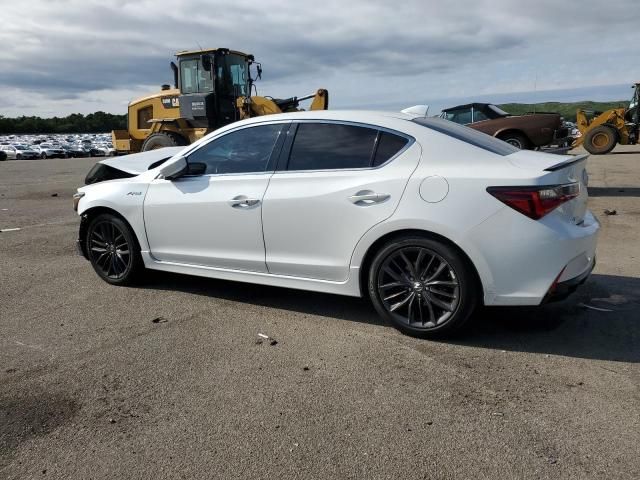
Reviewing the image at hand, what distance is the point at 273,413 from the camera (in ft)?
10.5

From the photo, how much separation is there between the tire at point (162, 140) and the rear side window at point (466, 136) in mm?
11159

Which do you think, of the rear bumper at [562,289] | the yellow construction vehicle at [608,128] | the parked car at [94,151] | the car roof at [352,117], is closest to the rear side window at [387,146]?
the car roof at [352,117]

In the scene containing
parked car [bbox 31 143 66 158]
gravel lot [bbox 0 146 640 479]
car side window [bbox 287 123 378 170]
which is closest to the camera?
gravel lot [bbox 0 146 640 479]

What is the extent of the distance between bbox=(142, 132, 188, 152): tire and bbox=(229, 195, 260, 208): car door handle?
34.9ft

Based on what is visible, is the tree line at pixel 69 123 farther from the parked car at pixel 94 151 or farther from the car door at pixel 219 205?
the car door at pixel 219 205

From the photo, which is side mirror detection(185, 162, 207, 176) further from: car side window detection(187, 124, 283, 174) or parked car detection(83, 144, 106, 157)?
parked car detection(83, 144, 106, 157)

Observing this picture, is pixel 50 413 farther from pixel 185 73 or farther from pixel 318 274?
pixel 185 73

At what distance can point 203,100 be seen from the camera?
48.0ft

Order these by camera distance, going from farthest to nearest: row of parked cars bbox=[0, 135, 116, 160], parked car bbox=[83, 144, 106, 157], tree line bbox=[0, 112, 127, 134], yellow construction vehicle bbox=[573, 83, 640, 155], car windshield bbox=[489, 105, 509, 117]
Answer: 1. tree line bbox=[0, 112, 127, 134]
2. parked car bbox=[83, 144, 106, 157]
3. row of parked cars bbox=[0, 135, 116, 160]
4. yellow construction vehicle bbox=[573, 83, 640, 155]
5. car windshield bbox=[489, 105, 509, 117]

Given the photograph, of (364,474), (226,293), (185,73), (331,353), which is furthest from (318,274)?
(185,73)

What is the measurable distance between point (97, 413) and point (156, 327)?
1365mm

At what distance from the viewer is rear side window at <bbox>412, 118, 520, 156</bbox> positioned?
421 cm

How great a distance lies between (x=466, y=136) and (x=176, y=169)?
249 cm

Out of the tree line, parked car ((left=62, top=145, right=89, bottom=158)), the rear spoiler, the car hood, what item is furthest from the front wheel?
the tree line
